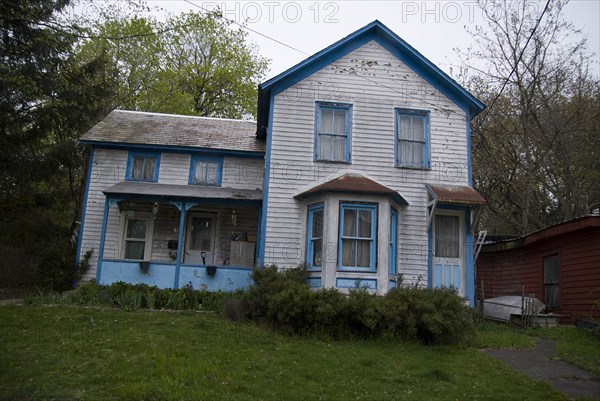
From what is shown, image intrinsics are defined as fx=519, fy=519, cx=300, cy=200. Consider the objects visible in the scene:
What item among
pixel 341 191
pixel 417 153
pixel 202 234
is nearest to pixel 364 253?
pixel 341 191

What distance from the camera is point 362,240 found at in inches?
541

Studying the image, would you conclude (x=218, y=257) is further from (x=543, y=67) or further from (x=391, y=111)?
(x=543, y=67)

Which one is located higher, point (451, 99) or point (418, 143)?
point (451, 99)

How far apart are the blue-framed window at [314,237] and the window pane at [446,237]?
3646 millimetres

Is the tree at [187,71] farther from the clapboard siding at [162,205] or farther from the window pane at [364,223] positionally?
the window pane at [364,223]

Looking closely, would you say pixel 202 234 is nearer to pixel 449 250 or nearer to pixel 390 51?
pixel 449 250

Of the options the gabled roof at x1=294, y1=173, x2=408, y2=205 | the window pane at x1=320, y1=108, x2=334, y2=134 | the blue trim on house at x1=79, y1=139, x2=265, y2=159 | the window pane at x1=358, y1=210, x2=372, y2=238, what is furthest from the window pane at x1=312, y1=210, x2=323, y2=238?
the blue trim on house at x1=79, y1=139, x2=265, y2=159

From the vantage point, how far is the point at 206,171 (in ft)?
59.8

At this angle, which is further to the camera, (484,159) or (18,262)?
(484,159)

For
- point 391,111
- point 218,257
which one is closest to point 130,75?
point 218,257

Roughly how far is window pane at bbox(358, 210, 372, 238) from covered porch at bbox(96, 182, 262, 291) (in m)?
3.89

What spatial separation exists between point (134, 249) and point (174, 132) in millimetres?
4547

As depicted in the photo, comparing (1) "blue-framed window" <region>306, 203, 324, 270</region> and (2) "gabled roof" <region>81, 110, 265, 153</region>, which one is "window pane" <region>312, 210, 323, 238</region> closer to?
(1) "blue-framed window" <region>306, 203, 324, 270</region>

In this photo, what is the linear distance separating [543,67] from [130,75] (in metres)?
24.8
